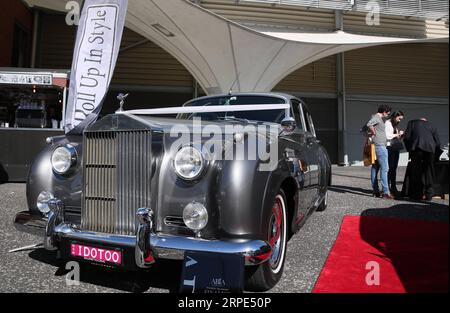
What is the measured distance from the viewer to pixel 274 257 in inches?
111

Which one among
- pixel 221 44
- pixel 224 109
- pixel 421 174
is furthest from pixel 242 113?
pixel 221 44

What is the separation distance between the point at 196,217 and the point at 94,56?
4.60m

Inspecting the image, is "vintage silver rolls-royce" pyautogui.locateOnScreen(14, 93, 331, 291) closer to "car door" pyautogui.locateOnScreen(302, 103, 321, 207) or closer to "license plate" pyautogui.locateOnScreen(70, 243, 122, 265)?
"license plate" pyautogui.locateOnScreen(70, 243, 122, 265)

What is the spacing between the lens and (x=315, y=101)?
55.5ft

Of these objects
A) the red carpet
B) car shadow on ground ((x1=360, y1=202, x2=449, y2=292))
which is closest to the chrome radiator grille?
the red carpet

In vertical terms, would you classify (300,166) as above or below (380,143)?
below

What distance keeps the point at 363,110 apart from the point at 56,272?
54.6 feet

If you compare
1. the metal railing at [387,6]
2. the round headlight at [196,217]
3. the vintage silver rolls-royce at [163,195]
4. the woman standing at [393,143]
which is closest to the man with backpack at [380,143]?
the woman standing at [393,143]

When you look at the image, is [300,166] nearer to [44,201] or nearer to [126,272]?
[126,272]

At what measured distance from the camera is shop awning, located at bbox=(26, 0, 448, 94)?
32.7 feet

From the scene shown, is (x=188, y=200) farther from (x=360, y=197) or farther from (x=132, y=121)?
(x=360, y=197)

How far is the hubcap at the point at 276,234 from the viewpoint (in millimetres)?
2730

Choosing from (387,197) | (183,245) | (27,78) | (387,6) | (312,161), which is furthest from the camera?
(387,6)

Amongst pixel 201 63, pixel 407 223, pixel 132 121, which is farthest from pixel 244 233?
pixel 201 63
